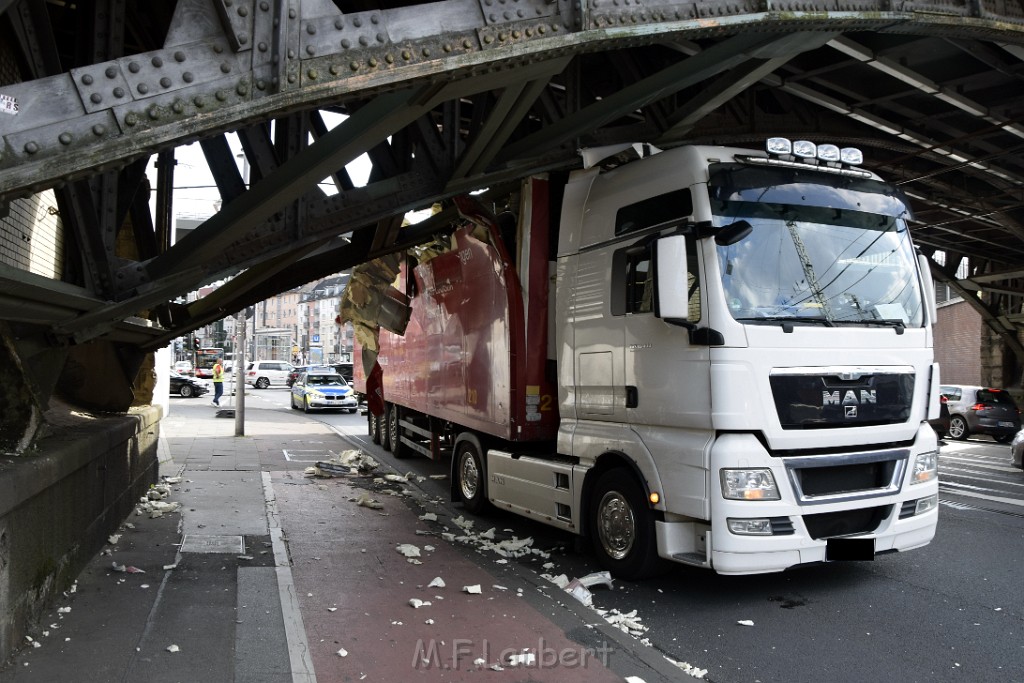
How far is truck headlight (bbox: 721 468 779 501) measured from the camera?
548cm

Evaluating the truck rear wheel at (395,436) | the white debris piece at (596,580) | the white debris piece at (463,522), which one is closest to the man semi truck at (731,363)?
the white debris piece at (596,580)

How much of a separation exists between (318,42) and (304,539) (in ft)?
17.6

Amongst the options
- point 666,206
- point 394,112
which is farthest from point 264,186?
point 666,206

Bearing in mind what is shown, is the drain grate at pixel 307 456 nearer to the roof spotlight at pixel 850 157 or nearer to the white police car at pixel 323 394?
the roof spotlight at pixel 850 157

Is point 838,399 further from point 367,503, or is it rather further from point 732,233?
point 367,503

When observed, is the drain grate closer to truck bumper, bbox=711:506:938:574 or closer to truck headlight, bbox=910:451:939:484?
truck bumper, bbox=711:506:938:574

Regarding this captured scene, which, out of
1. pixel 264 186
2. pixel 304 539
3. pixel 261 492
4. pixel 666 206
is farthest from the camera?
pixel 261 492

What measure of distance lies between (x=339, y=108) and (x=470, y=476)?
440cm

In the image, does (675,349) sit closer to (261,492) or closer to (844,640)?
(844,640)

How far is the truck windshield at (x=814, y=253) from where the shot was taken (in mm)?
5820

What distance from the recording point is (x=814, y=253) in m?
6.05

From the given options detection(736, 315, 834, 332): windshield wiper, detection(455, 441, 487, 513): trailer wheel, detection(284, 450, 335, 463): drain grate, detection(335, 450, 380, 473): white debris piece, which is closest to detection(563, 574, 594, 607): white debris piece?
detection(736, 315, 834, 332): windshield wiper

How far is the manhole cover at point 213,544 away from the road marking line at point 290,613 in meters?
0.31

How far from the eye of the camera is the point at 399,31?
4125 millimetres
